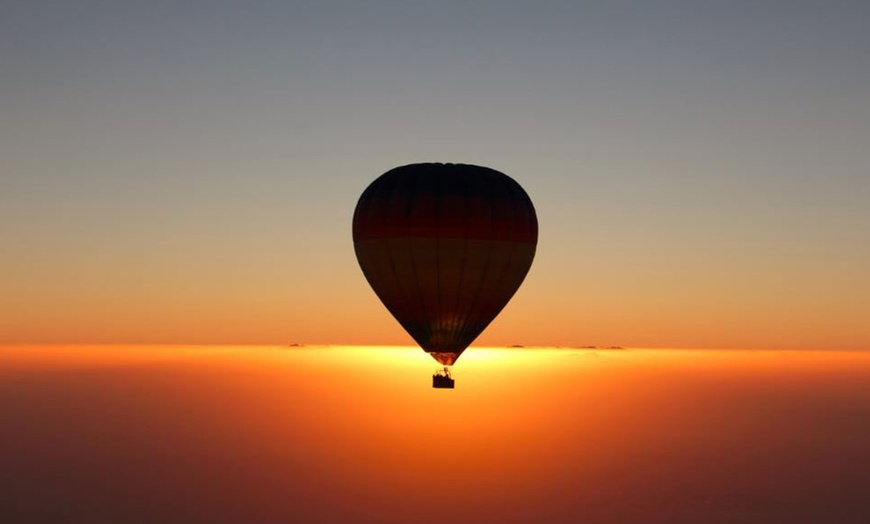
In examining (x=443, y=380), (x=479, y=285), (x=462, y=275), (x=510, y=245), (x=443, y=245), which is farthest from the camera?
(x=510, y=245)

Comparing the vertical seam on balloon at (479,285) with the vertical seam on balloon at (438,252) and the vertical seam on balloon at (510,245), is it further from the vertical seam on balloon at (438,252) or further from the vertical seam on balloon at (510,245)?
the vertical seam on balloon at (438,252)

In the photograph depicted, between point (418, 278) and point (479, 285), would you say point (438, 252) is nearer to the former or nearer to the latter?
point (418, 278)

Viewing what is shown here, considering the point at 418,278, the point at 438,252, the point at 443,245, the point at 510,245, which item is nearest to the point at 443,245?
the point at 443,245

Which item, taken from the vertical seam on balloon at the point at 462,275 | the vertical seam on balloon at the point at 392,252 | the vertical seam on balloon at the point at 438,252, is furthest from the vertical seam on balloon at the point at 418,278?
the vertical seam on balloon at the point at 462,275

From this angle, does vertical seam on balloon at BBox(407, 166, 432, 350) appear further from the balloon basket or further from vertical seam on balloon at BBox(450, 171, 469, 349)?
the balloon basket

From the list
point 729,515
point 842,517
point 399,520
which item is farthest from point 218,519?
point 842,517

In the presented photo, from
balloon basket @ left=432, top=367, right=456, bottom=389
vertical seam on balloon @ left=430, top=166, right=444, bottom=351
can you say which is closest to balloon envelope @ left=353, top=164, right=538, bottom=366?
vertical seam on balloon @ left=430, top=166, right=444, bottom=351

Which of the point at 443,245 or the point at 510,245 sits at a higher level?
the point at 510,245

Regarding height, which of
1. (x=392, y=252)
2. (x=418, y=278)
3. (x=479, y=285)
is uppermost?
(x=392, y=252)
